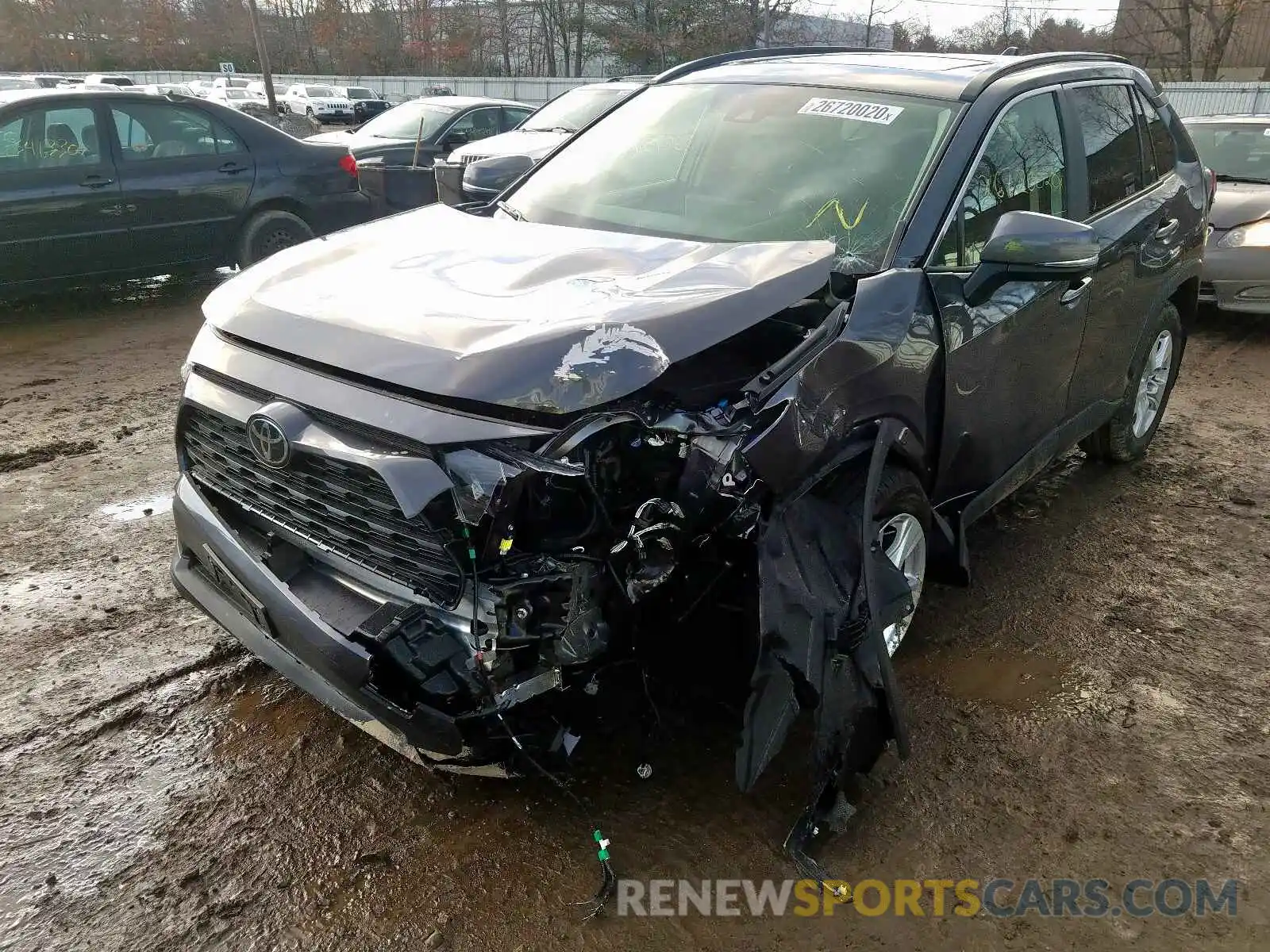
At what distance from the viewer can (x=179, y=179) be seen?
24.7ft

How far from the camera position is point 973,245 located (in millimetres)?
3115

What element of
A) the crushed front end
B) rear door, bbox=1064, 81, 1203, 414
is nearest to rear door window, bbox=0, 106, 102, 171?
the crushed front end

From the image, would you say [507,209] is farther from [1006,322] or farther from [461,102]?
[461,102]

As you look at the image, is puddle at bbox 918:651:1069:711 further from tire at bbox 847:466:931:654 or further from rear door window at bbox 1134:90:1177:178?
rear door window at bbox 1134:90:1177:178

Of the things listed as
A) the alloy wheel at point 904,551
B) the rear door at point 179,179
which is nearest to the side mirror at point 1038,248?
the alloy wheel at point 904,551

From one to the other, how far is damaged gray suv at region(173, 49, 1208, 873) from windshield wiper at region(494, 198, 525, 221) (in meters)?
0.10

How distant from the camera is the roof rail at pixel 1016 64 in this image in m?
3.27

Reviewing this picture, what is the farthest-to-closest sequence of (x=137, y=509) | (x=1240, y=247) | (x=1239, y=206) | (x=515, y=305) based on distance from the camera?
(x=1239, y=206), (x=1240, y=247), (x=137, y=509), (x=515, y=305)

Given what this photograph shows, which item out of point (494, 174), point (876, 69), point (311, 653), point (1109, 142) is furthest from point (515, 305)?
point (1109, 142)

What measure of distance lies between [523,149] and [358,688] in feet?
26.8

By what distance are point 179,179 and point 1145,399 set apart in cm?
720

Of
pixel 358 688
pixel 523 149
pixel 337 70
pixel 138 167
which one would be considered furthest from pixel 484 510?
pixel 337 70

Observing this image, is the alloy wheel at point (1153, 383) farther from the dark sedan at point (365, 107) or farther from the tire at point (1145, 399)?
the dark sedan at point (365, 107)

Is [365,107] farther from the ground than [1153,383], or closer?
farther from the ground
